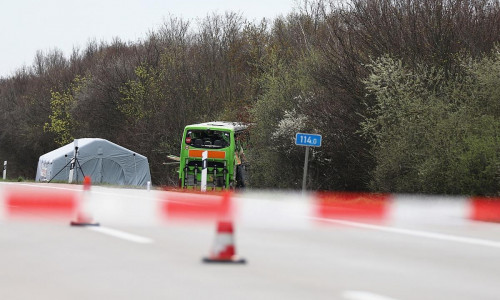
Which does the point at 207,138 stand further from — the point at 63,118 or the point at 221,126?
the point at 63,118

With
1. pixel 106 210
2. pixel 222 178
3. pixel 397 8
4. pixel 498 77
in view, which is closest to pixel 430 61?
pixel 397 8

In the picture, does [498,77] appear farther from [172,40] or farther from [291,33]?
[172,40]

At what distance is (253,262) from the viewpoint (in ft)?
32.2

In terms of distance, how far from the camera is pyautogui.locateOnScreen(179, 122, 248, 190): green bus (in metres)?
45.5

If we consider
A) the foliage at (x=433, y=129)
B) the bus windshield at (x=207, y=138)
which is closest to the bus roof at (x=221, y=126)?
the bus windshield at (x=207, y=138)

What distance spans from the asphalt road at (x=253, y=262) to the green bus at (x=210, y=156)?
29.7 metres

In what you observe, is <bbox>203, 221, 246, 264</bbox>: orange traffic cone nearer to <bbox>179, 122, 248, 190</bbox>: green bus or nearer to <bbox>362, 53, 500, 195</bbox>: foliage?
<bbox>362, 53, 500, 195</bbox>: foliage

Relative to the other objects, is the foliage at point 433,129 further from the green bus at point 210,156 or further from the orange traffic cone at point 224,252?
the orange traffic cone at point 224,252

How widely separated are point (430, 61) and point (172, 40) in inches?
1872

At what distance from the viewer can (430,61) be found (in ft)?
134

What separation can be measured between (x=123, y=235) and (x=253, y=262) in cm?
345

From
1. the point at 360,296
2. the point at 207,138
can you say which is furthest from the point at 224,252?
the point at 207,138

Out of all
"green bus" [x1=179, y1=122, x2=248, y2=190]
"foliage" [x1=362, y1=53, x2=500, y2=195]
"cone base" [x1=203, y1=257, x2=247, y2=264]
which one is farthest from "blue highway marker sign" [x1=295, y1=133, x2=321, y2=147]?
Answer: "cone base" [x1=203, y1=257, x2=247, y2=264]

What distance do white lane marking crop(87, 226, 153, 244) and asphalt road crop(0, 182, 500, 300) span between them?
0.6 inches
